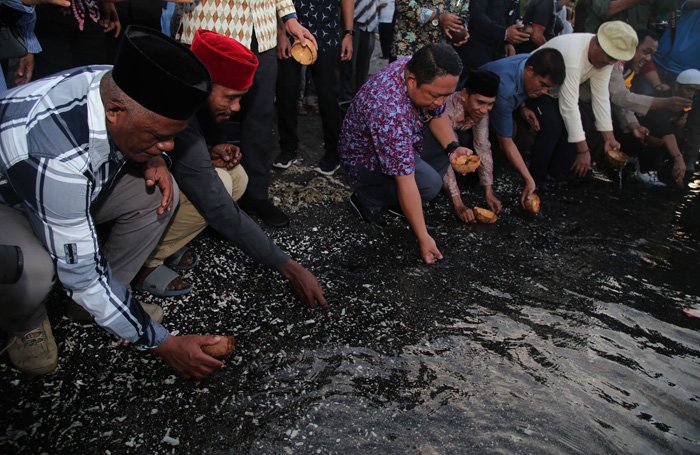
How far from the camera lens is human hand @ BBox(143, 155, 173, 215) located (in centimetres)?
194

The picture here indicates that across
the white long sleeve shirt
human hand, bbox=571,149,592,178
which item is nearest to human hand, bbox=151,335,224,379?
the white long sleeve shirt

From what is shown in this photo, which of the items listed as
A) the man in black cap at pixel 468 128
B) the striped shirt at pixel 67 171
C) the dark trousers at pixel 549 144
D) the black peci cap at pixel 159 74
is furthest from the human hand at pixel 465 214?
the striped shirt at pixel 67 171

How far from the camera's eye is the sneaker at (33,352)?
→ 1733 millimetres

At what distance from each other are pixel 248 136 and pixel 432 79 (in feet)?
3.87

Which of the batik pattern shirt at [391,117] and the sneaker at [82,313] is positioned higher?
the batik pattern shirt at [391,117]

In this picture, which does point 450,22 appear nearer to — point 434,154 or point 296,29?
point 434,154

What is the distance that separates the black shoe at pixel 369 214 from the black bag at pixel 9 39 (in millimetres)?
2095

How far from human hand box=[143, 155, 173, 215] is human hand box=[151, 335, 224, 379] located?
24.7 inches

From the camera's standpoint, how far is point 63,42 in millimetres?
2645

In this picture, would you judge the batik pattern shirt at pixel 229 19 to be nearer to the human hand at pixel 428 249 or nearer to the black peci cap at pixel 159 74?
the black peci cap at pixel 159 74

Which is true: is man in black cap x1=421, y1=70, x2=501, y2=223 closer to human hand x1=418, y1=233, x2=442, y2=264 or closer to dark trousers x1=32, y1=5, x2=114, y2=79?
human hand x1=418, y1=233, x2=442, y2=264

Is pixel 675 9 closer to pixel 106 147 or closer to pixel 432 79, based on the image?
pixel 432 79

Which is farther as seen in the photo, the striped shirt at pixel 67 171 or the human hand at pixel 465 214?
the human hand at pixel 465 214

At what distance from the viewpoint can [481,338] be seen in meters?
2.20
